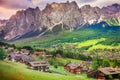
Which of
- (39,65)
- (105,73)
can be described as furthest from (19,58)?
(105,73)

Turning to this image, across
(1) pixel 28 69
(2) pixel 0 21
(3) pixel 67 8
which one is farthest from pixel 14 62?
(3) pixel 67 8

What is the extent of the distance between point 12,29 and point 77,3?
2.19 m

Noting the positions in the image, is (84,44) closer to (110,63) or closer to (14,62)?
(110,63)

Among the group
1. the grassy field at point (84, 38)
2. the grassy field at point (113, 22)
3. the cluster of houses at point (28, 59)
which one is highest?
the grassy field at point (113, 22)

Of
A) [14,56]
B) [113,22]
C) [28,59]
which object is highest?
[113,22]

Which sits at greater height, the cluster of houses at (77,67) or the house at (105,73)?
the cluster of houses at (77,67)

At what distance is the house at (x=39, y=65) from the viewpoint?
11.9 meters

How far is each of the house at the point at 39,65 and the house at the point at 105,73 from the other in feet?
4.27

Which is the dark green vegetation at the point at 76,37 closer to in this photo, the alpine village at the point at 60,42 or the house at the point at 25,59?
the alpine village at the point at 60,42

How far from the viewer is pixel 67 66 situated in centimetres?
1191

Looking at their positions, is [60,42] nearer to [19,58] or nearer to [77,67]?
[77,67]

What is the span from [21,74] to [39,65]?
0.61m

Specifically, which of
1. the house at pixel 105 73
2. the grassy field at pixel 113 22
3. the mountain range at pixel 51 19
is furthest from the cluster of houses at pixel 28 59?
the grassy field at pixel 113 22

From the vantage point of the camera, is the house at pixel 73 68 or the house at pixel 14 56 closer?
the house at pixel 73 68
